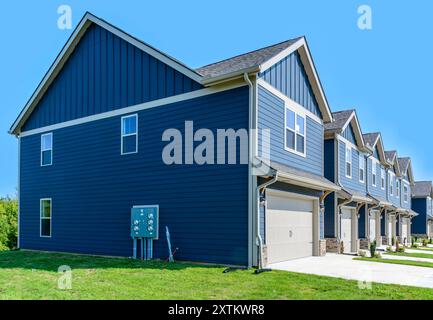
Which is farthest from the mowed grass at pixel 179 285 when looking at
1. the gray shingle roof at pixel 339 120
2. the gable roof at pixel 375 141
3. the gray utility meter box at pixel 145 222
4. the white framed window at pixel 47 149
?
the gable roof at pixel 375 141

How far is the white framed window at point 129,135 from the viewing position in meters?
13.8

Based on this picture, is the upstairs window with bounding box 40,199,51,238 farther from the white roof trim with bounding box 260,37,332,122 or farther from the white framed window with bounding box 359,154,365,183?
the white framed window with bounding box 359,154,365,183

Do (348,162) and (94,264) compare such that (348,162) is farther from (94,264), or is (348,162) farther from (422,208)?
(422,208)

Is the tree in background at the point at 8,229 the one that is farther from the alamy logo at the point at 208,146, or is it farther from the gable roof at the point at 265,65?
the gable roof at the point at 265,65

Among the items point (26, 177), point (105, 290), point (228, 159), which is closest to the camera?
point (105, 290)

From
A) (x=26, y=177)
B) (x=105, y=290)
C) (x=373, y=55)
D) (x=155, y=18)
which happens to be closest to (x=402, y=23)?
(x=373, y=55)

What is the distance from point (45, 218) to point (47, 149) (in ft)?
9.93

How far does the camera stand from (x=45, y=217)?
16891mm

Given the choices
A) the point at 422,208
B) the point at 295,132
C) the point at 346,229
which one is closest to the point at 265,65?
the point at 295,132

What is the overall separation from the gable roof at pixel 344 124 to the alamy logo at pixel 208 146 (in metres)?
7.40

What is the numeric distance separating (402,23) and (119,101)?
35.0 ft

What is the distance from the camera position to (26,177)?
18.0 metres
